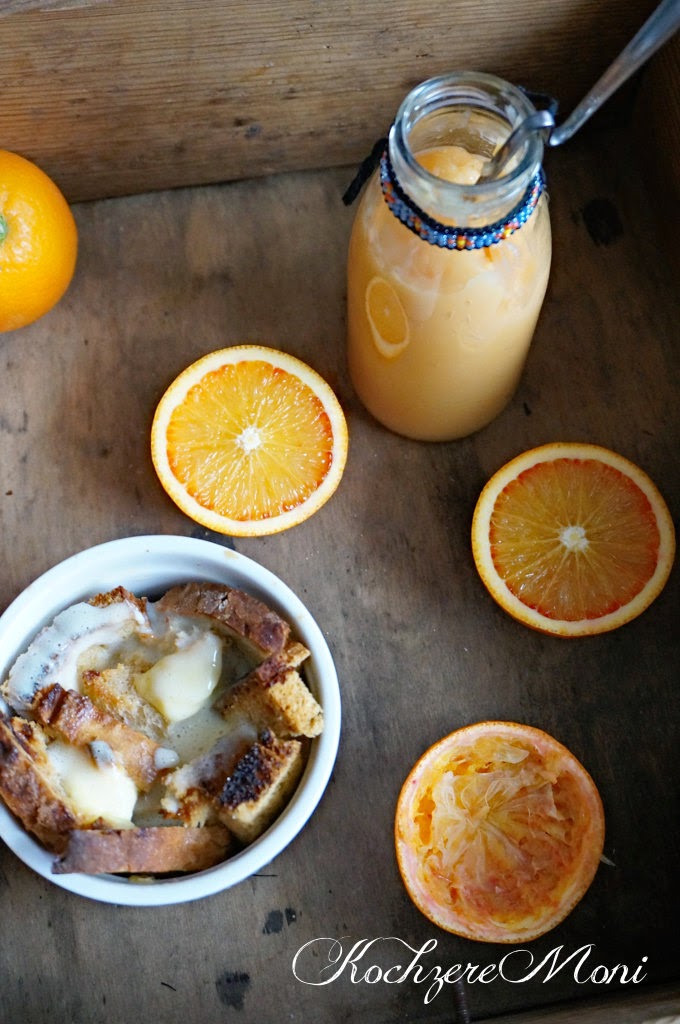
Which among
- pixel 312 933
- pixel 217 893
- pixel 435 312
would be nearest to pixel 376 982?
pixel 312 933

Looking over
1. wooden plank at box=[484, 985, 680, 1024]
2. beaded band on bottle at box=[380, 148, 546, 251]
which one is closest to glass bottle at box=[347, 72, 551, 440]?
beaded band on bottle at box=[380, 148, 546, 251]

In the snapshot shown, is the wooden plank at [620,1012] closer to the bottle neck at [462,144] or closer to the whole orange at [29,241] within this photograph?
the bottle neck at [462,144]

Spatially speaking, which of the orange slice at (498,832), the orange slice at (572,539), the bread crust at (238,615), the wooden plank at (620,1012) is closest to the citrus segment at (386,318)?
the orange slice at (572,539)

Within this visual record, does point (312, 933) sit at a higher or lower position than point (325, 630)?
lower

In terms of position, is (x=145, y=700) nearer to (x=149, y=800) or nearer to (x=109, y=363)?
(x=149, y=800)

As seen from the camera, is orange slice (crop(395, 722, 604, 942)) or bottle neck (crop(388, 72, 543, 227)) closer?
bottle neck (crop(388, 72, 543, 227))

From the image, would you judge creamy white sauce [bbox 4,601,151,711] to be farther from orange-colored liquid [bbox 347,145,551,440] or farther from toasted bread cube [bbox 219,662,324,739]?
orange-colored liquid [bbox 347,145,551,440]
